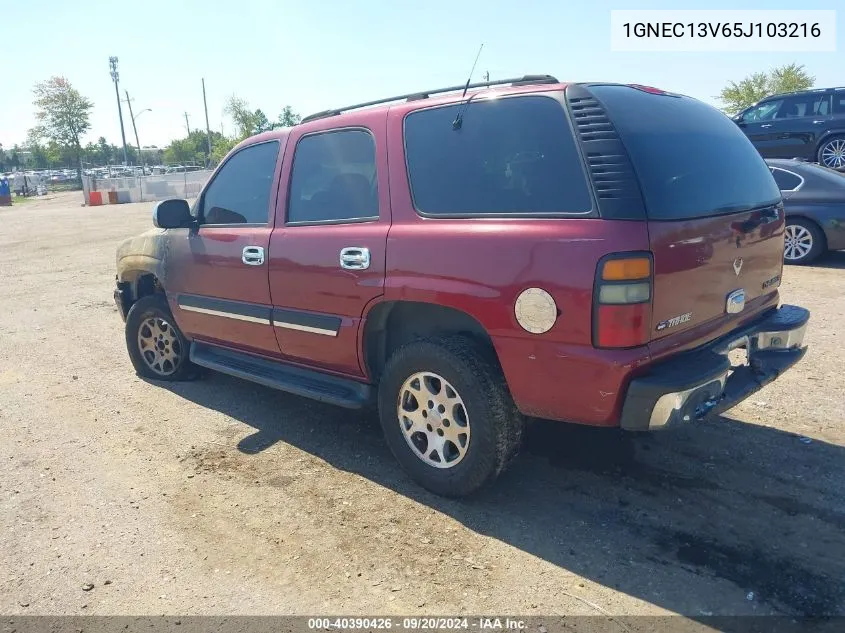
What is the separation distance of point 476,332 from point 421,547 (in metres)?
1.05

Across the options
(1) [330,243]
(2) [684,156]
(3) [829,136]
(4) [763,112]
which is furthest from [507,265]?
(4) [763,112]

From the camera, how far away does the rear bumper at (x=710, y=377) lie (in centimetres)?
260

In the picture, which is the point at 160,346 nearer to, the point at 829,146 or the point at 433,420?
the point at 433,420

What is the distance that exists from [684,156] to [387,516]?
7.29ft

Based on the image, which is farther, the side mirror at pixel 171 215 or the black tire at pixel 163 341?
the black tire at pixel 163 341

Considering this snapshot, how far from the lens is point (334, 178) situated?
3.77m

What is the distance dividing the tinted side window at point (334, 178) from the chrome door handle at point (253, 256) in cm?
30

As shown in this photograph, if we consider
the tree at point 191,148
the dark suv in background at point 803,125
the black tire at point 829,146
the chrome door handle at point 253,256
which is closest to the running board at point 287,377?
the chrome door handle at point 253,256

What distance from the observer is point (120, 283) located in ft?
17.9

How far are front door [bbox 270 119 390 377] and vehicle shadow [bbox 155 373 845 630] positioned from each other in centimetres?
72

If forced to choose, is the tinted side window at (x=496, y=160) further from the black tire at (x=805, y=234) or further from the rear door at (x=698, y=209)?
the black tire at (x=805, y=234)

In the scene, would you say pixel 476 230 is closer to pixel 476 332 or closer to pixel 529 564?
pixel 476 332

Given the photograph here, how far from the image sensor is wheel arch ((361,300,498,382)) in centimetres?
321

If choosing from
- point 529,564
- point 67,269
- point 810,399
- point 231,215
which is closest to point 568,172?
point 529,564
